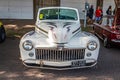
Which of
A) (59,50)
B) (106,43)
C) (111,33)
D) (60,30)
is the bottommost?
(106,43)

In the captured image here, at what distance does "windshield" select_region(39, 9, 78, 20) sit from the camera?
31.1 feet

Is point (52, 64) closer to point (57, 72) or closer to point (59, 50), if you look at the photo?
point (59, 50)

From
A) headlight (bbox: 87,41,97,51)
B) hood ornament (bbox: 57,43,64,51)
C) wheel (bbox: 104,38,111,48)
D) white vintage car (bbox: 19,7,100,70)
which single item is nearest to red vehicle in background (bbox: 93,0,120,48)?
wheel (bbox: 104,38,111,48)

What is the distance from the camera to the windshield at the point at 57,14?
31.1 feet

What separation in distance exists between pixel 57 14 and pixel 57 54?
7.78 feet

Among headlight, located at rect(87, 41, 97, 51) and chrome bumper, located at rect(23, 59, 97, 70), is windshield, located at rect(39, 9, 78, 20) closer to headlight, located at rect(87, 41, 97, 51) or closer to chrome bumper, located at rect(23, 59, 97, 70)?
headlight, located at rect(87, 41, 97, 51)

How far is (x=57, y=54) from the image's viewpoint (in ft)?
24.7

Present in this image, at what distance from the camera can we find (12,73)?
7.78 meters

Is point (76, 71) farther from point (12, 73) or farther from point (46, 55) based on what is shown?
point (12, 73)

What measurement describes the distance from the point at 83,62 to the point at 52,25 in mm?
1612

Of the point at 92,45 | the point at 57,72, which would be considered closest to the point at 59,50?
the point at 57,72

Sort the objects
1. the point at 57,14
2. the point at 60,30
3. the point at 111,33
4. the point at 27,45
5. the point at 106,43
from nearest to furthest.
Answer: the point at 27,45
the point at 60,30
the point at 57,14
the point at 111,33
the point at 106,43

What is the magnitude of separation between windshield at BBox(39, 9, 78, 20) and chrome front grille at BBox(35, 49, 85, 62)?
2129mm

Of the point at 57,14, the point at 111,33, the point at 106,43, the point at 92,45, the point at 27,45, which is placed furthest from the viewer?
the point at 106,43
